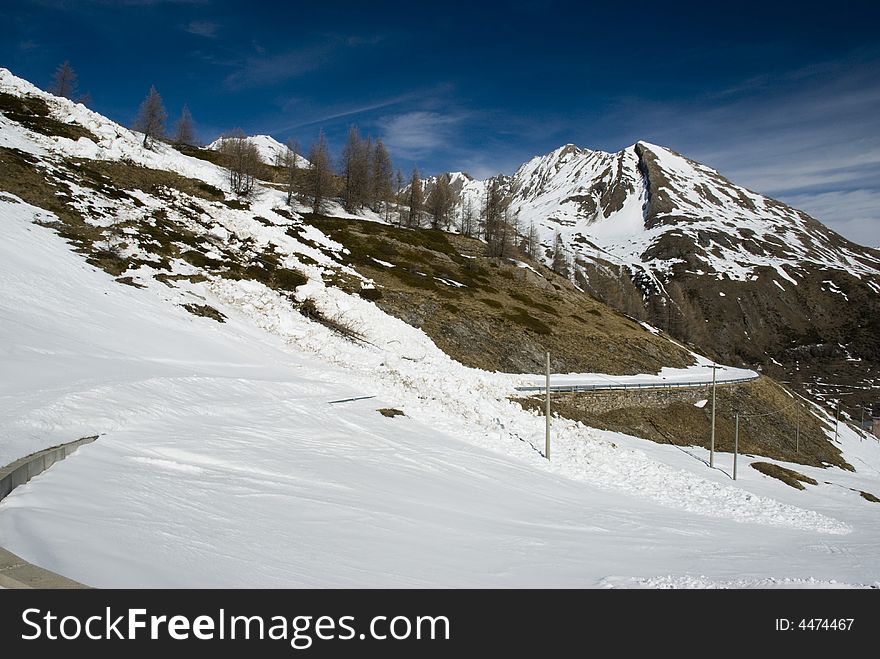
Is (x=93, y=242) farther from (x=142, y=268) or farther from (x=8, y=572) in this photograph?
(x=8, y=572)

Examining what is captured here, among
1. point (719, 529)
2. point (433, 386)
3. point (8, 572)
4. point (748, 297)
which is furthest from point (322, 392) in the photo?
point (748, 297)

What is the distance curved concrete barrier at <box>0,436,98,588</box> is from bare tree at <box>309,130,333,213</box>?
79.5 metres

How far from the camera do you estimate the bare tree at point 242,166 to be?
280ft

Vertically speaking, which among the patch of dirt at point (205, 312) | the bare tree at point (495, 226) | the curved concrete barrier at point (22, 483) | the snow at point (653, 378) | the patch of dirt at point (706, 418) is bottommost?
the patch of dirt at point (706, 418)

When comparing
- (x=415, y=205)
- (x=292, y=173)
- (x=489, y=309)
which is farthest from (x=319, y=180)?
(x=489, y=309)

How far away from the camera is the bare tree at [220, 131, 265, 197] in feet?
280

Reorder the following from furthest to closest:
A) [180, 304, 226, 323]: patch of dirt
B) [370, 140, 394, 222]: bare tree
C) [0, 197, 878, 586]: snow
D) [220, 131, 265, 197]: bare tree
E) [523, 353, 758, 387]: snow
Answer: [370, 140, 394, 222]: bare tree → [220, 131, 265, 197]: bare tree → [523, 353, 758, 387]: snow → [180, 304, 226, 323]: patch of dirt → [0, 197, 878, 586]: snow

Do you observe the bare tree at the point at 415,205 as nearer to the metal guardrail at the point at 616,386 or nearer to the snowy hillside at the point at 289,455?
the snowy hillside at the point at 289,455

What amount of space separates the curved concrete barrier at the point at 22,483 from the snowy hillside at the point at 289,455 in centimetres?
25

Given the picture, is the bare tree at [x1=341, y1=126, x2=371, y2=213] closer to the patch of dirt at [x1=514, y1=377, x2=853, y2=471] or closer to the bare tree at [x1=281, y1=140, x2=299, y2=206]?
the bare tree at [x1=281, y1=140, x2=299, y2=206]

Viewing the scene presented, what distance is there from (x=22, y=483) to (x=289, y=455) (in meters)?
8.23

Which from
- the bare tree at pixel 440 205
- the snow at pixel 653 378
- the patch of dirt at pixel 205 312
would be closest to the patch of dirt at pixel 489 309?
the snow at pixel 653 378

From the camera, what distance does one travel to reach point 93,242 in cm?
A: 4097

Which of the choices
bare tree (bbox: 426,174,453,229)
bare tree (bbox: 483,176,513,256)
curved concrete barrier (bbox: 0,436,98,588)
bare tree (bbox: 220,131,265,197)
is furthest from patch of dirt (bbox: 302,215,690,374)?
curved concrete barrier (bbox: 0,436,98,588)
